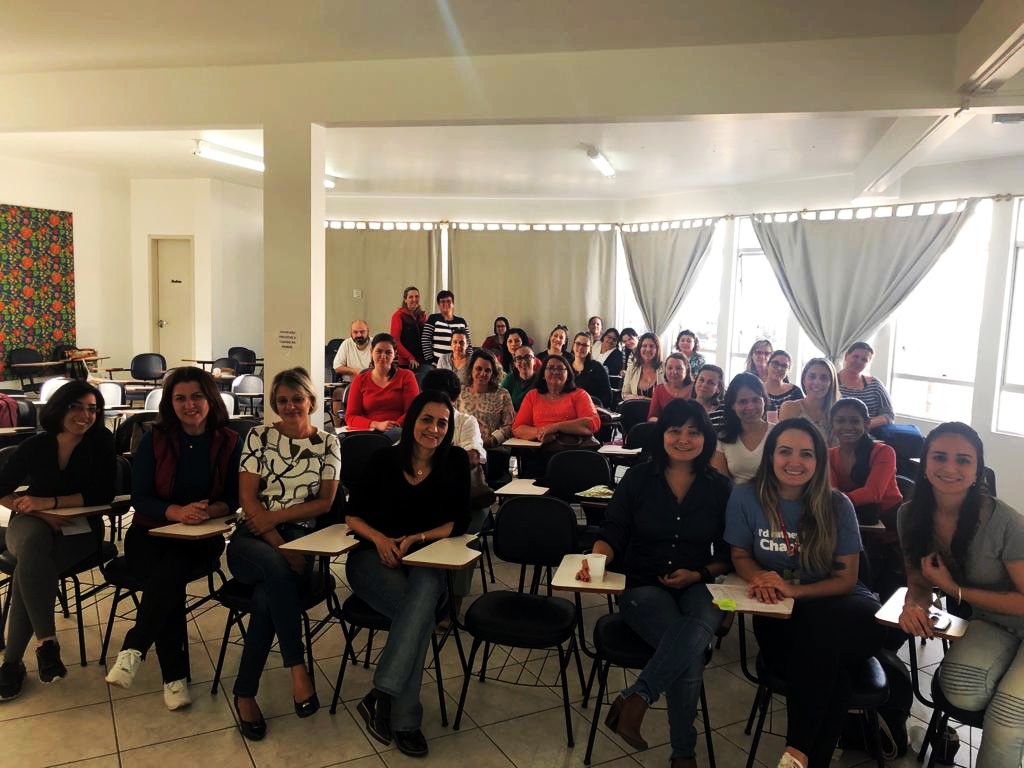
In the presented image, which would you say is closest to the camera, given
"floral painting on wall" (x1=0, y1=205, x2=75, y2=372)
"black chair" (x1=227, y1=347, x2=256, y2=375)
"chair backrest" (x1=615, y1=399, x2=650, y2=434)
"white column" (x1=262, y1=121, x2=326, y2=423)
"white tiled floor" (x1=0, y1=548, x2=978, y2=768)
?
"white tiled floor" (x1=0, y1=548, x2=978, y2=768)

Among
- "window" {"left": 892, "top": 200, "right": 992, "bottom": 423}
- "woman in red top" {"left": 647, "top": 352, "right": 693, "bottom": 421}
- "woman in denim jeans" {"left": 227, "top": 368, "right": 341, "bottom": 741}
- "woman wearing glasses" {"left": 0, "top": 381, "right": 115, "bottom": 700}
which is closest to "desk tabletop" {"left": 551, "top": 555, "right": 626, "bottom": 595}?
"woman in denim jeans" {"left": 227, "top": 368, "right": 341, "bottom": 741}

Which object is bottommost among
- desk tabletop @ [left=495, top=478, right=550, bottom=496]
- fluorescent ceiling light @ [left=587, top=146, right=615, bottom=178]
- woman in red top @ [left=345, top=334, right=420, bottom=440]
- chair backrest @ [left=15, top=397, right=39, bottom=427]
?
desk tabletop @ [left=495, top=478, right=550, bottom=496]

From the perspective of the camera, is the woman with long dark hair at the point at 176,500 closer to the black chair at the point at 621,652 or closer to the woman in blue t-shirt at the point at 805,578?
the black chair at the point at 621,652

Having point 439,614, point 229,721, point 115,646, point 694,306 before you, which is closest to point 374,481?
point 439,614

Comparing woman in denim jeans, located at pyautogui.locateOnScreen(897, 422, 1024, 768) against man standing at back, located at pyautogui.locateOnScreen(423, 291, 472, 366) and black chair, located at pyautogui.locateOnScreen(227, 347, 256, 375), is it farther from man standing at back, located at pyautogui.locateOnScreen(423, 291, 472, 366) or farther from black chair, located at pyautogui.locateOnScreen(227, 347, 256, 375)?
black chair, located at pyautogui.locateOnScreen(227, 347, 256, 375)

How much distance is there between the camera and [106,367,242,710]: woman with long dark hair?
3188 millimetres

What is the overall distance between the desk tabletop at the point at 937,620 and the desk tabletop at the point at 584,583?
35.7 inches

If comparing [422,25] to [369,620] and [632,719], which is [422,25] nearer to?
[369,620]

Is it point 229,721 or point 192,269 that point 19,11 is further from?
point 192,269

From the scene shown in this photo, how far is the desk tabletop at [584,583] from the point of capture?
8.92 feet

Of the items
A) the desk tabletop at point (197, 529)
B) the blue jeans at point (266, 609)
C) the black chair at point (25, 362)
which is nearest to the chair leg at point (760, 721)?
the blue jeans at point (266, 609)

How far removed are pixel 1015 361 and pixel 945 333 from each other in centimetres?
90

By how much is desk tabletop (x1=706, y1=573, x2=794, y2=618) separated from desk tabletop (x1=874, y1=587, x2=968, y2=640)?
31 cm

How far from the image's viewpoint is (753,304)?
391 inches
